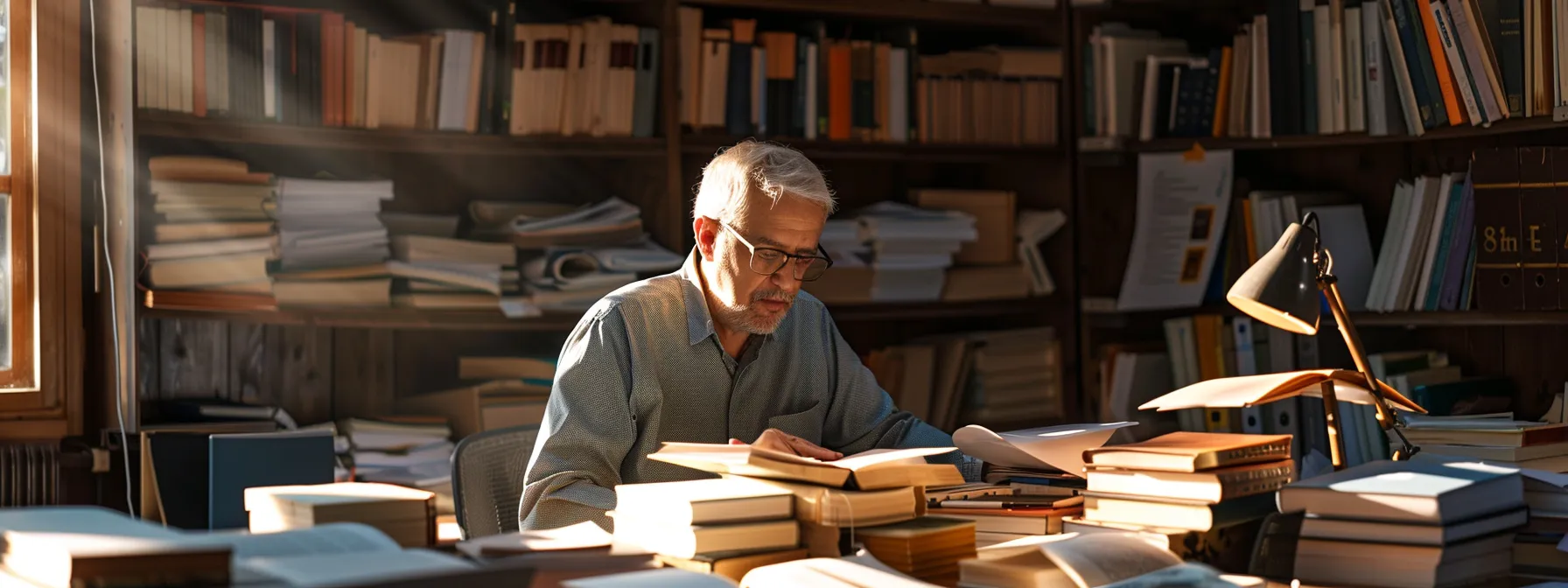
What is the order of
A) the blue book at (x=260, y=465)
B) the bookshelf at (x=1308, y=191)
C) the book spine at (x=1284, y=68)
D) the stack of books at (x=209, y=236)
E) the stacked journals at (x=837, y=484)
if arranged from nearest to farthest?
the stacked journals at (x=837, y=484) → the blue book at (x=260, y=465) → the stack of books at (x=209, y=236) → the bookshelf at (x=1308, y=191) → the book spine at (x=1284, y=68)

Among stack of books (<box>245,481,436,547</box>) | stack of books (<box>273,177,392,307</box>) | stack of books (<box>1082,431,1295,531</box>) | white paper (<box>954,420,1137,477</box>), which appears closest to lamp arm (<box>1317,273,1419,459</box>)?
stack of books (<box>1082,431,1295,531</box>)

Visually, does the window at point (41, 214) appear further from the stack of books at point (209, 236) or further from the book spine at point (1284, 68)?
the book spine at point (1284, 68)

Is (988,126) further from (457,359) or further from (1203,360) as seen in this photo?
(457,359)

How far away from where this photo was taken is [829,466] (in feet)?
4.89

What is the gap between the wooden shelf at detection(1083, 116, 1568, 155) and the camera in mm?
3049

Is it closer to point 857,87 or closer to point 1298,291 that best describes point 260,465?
point 1298,291

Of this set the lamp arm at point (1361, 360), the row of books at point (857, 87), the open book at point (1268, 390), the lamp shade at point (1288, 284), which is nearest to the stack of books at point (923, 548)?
the open book at point (1268, 390)

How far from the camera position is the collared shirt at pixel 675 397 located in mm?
2006

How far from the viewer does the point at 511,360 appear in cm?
327

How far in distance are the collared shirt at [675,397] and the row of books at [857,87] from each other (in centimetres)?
98

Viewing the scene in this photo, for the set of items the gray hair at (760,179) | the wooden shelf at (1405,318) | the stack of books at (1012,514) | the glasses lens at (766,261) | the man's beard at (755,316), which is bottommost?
the stack of books at (1012,514)

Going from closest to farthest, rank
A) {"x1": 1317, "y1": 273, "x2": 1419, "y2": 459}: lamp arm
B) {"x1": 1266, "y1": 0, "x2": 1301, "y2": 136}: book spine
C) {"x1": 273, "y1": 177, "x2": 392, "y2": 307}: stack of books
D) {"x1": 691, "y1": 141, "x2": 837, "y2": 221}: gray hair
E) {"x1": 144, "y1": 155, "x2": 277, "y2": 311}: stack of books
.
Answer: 1. {"x1": 1317, "y1": 273, "x2": 1419, "y2": 459}: lamp arm
2. {"x1": 691, "y1": 141, "x2": 837, "y2": 221}: gray hair
3. {"x1": 144, "y1": 155, "x2": 277, "y2": 311}: stack of books
4. {"x1": 273, "y1": 177, "x2": 392, "y2": 307}: stack of books
5. {"x1": 1266, "y1": 0, "x2": 1301, "y2": 136}: book spine

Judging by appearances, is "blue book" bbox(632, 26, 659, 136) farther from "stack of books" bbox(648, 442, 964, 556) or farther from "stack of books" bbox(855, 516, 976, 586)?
"stack of books" bbox(855, 516, 976, 586)

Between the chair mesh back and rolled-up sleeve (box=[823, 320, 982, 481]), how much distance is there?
51 centimetres
